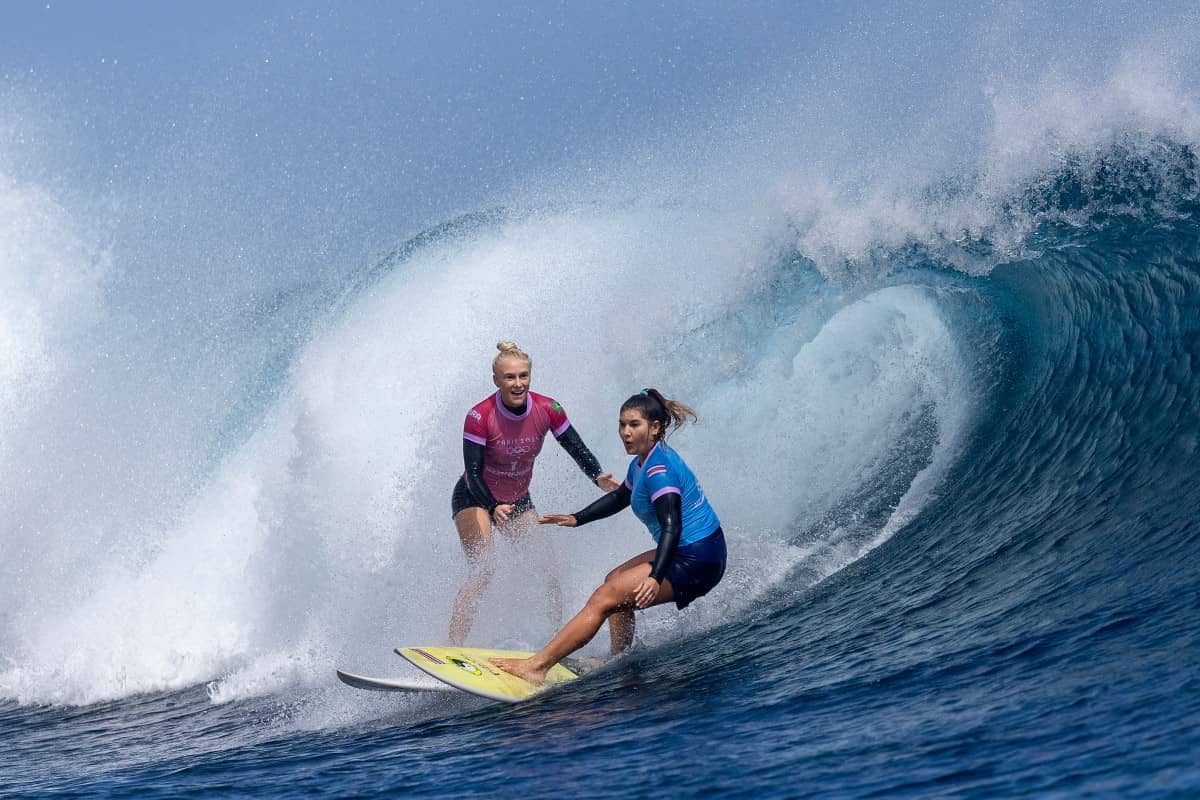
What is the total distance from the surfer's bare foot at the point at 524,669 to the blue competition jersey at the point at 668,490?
0.85 m

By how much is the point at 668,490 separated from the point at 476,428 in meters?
1.51

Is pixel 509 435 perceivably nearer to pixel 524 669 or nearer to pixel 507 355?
pixel 507 355

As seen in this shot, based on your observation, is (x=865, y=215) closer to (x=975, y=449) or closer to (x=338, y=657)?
(x=975, y=449)

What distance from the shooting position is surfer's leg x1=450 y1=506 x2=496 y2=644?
635 cm

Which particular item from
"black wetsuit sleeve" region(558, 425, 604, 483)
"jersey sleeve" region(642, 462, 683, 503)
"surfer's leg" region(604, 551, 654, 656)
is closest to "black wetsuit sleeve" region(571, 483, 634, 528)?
"jersey sleeve" region(642, 462, 683, 503)

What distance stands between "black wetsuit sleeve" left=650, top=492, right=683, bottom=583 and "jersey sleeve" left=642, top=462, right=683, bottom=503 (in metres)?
0.02

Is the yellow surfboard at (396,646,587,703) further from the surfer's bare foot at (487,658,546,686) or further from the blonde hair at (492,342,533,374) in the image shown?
the blonde hair at (492,342,533,374)

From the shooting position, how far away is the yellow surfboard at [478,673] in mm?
5270

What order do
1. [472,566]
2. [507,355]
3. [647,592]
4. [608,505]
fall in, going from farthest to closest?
[472,566], [507,355], [608,505], [647,592]

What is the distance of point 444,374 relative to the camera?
8836 millimetres

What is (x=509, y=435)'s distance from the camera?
6410mm

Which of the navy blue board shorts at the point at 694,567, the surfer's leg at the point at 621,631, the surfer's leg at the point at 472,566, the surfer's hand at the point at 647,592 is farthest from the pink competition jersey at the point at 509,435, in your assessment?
the surfer's hand at the point at 647,592

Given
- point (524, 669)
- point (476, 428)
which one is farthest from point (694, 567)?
point (476, 428)

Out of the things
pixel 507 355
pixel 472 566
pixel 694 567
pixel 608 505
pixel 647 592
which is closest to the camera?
pixel 647 592
